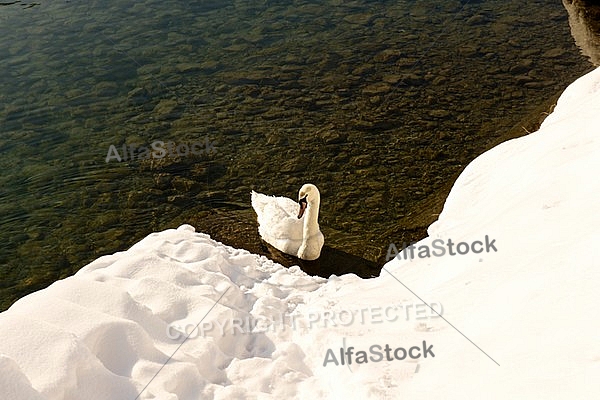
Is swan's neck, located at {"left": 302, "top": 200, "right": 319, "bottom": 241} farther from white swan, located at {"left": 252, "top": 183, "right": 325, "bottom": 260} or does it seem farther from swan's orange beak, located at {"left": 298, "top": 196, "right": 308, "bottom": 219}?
swan's orange beak, located at {"left": 298, "top": 196, "right": 308, "bottom": 219}

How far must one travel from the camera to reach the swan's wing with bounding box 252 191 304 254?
34.8 ft

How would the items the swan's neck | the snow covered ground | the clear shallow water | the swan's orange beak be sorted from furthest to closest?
1. the clear shallow water
2. the swan's orange beak
3. the swan's neck
4. the snow covered ground

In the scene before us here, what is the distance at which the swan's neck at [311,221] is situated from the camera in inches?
402

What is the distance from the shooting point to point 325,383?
603 centimetres

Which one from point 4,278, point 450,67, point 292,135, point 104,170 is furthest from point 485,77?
point 4,278

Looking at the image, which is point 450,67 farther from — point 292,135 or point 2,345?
point 2,345

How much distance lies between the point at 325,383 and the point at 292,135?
8713 mm

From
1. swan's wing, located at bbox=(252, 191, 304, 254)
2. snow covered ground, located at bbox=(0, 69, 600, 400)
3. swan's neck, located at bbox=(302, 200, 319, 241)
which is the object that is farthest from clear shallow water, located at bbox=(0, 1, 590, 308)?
snow covered ground, located at bbox=(0, 69, 600, 400)

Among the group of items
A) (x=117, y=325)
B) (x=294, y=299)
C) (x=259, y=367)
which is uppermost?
(x=117, y=325)

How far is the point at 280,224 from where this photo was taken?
10641 mm

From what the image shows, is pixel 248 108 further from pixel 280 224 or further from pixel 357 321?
pixel 357 321

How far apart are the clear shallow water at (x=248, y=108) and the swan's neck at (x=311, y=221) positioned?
87cm

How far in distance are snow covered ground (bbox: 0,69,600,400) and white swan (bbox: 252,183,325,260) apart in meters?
1.26

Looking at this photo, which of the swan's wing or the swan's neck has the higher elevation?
the swan's neck
